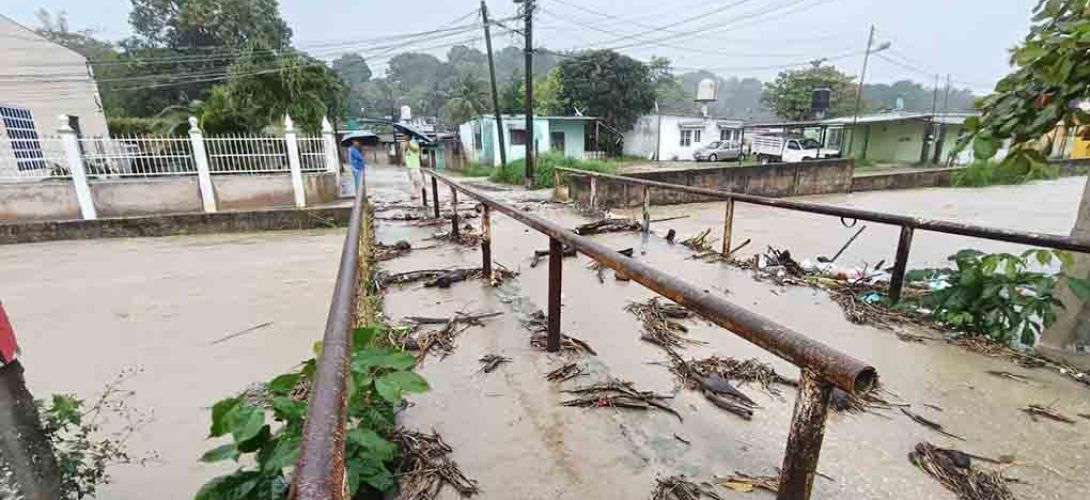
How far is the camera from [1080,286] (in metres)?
2.41

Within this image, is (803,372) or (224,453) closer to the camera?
(803,372)

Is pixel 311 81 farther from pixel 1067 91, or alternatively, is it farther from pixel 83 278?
pixel 1067 91

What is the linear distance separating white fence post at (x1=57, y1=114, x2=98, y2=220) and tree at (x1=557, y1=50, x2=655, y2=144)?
22.6 meters

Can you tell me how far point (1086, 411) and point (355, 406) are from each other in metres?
2.83

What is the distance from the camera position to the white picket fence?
8.70 meters

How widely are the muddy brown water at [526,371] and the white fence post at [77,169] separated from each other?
2.81 meters

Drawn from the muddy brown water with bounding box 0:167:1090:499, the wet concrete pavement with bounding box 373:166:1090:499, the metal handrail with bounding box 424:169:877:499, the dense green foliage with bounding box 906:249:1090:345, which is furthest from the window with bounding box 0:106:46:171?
the dense green foliage with bounding box 906:249:1090:345

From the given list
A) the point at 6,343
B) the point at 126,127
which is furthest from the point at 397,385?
the point at 126,127

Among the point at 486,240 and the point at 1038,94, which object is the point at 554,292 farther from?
the point at 1038,94

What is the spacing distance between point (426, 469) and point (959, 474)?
1708mm

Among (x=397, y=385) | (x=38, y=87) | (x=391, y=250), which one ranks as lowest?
(x=391, y=250)


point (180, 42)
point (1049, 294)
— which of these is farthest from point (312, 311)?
point (180, 42)

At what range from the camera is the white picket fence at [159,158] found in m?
8.70

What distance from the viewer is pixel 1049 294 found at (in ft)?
8.73
